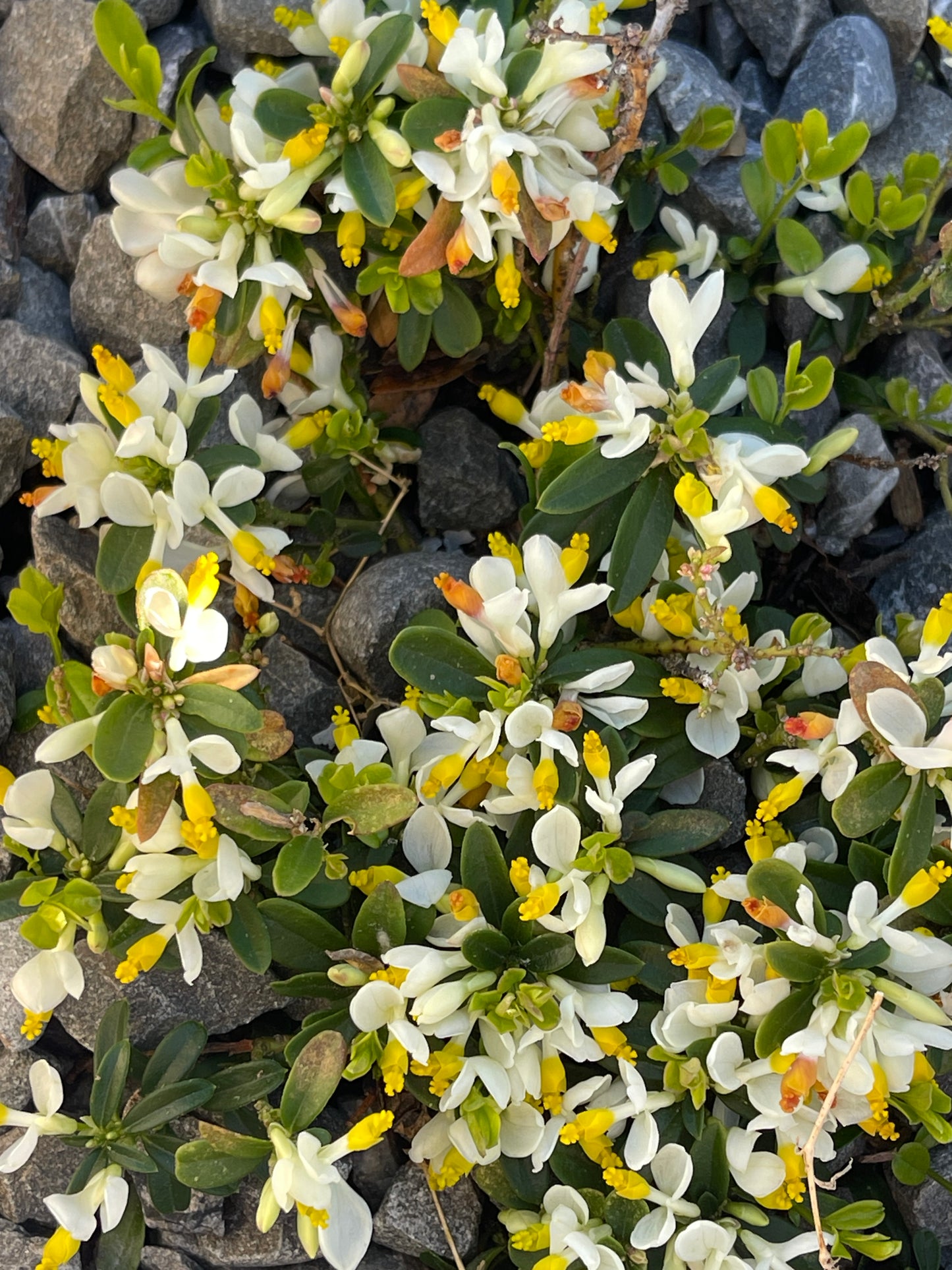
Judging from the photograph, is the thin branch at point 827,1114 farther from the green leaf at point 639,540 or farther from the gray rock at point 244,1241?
the gray rock at point 244,1241

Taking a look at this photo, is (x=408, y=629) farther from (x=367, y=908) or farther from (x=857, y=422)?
(x=857, y=422)

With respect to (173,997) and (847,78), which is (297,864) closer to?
(173,997)

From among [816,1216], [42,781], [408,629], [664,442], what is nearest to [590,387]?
[664,442]

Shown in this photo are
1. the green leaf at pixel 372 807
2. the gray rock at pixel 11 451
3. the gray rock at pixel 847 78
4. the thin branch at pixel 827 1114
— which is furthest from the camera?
the gray rock at pixel 847 78

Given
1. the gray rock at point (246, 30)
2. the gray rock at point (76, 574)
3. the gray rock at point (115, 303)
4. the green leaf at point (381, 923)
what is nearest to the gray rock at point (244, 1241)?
the green leaf at point (381, 923)

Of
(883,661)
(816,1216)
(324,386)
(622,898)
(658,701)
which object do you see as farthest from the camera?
(324,386)
